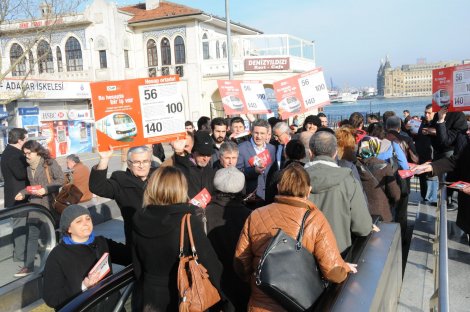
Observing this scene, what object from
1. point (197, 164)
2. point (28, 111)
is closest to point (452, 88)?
point (197, 164)

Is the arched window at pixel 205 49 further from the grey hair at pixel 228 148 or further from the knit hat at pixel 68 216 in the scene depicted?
the knit hat at pixel 68 216

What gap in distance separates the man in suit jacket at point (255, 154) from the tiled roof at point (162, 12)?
87.1 feet

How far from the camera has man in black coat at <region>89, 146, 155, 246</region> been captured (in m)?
3.99

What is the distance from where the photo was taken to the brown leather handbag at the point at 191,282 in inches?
108

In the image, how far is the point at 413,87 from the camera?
136m

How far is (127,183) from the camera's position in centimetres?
416

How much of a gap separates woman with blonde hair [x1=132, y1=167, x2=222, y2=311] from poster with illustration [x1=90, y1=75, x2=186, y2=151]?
174cm

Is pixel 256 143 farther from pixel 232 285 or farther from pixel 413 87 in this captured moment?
pixel 413 87

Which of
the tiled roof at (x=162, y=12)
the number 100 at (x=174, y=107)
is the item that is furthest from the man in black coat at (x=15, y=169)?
the tiled roof at (x=162, y=12)

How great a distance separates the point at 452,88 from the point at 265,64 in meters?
22.7

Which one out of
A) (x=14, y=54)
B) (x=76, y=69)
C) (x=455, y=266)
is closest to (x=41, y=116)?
(x=76, y=69)

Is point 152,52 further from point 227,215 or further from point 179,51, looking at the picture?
point 227,215

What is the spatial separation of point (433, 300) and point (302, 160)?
2188mm

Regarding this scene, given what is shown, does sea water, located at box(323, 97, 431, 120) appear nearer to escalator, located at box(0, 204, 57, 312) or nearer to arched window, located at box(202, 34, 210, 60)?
arched window, located at box(202, 34, 210, 60)
